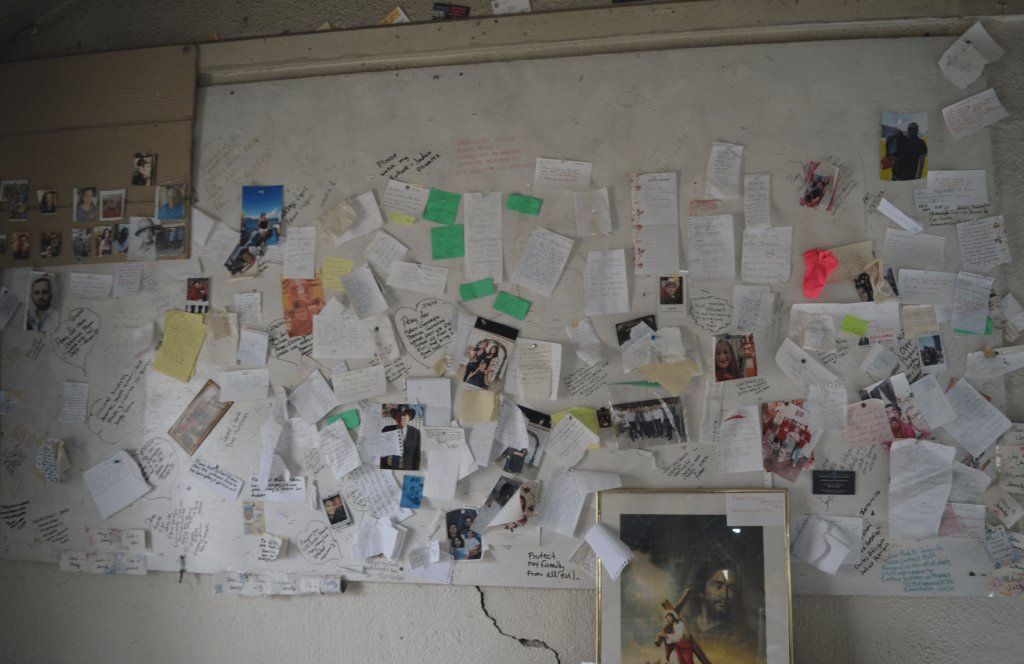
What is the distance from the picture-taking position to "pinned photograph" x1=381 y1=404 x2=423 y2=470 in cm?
173

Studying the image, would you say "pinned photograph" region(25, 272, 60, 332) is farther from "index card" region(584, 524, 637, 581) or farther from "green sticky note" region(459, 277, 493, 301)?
"index card" region(584, 524, 637, 581)

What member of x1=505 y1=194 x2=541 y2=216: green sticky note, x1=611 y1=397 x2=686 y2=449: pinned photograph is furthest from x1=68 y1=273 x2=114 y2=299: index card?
x1=611 y1=397 x2=686 y2=449: pinned photograph

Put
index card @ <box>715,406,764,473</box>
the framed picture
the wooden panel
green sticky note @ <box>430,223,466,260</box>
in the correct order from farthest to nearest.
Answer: the wooden panel → green sticky note @ <box>430,223,466,260</box> → index card @ <box>715,406,764,473</box> → the framed picture

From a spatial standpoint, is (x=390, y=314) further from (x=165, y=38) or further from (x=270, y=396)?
(x=165, y=38)

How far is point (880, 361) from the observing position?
5.25 ft

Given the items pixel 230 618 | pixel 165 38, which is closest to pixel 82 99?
pixel 165 38

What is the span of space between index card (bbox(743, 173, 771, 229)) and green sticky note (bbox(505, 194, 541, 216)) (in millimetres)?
632

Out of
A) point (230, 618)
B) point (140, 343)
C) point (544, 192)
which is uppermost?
point (544, 192)

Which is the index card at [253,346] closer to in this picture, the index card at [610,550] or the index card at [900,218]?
the index card at [610,550]

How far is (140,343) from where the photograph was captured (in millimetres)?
1847

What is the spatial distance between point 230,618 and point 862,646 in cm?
197

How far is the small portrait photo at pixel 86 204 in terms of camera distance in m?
1.87

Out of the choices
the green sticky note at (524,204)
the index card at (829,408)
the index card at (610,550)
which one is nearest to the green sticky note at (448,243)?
the green sticky note at (524,204)

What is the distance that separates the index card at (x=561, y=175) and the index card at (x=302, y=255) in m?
0.75
